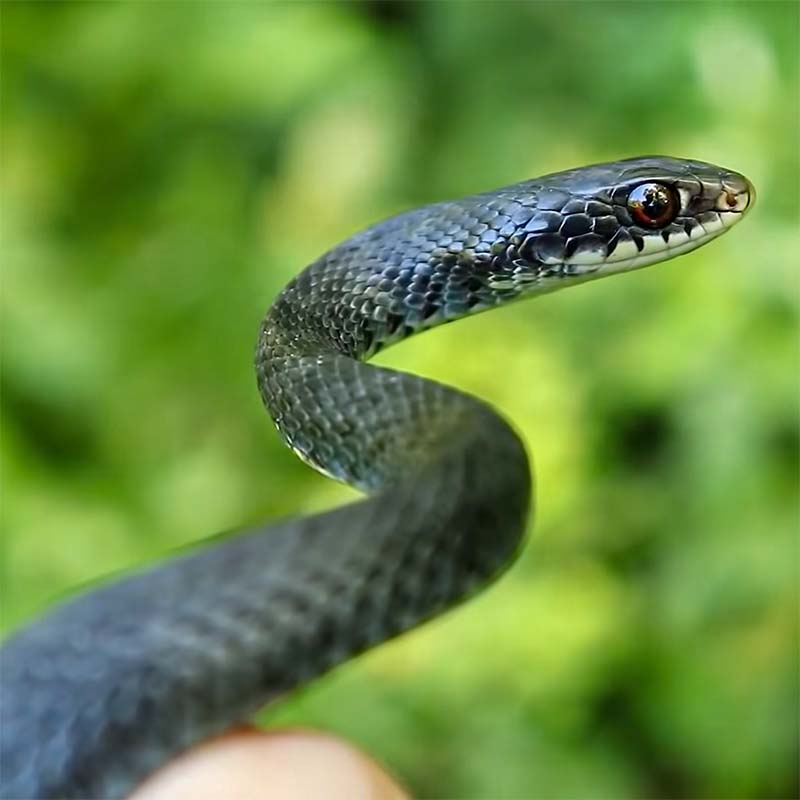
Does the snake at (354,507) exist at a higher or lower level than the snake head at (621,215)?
lower

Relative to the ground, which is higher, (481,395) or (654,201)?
(654,201)

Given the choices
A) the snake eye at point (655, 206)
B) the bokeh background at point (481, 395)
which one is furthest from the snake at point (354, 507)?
the bokeh background at point (481, 395)

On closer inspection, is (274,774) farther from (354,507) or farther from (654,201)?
(654,201)

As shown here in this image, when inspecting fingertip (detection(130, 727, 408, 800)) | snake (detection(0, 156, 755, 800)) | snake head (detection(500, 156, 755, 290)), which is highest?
snake head (detection(500, 156, 755, 290))

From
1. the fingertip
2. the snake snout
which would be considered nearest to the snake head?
the snake snout

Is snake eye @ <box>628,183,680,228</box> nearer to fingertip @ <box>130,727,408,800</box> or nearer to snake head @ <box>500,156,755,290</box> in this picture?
snake head @ <box>500,156,755,290</box>

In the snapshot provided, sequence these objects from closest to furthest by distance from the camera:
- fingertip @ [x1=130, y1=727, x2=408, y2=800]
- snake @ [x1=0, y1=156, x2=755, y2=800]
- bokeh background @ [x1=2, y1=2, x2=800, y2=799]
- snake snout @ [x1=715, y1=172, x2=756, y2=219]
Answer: snake @ [x1=0, y1=156, x2=755, y2=800] < snake snout @ [x1=715, y1=172, x2=756, y2=219] < fingertip @ [x1=130, y1=727, x2=408, y2=800] < bokeh background @ [x1=2, y1=2, x2=800, y2=799]

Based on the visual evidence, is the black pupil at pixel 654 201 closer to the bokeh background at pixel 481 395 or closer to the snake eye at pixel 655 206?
the snake eye at pixel 655 206

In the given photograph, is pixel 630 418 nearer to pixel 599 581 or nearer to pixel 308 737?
pixel 599 581

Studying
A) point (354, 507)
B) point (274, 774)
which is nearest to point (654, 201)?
point (354, 507)
